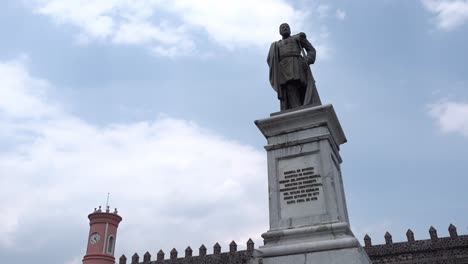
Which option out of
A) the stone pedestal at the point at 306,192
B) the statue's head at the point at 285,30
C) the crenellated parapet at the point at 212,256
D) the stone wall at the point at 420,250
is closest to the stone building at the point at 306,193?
the stone pedestal at the point at 306,192

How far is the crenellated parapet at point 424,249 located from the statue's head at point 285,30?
A: 65.9 feet

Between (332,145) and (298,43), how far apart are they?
1962 mm

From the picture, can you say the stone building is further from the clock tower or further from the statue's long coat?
the clock tower

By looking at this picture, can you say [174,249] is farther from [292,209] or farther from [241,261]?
[292,209]

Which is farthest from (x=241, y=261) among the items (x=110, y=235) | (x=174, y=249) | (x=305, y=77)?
(x=305, y=77)

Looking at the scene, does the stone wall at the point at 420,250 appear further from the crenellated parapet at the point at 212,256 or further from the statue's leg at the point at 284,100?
the statue's leg at the point at 284,100

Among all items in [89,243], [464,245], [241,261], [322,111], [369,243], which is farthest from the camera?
[89,243]

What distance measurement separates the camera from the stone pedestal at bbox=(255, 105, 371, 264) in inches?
213

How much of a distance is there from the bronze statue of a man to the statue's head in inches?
2.3

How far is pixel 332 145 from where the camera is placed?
6457 mm

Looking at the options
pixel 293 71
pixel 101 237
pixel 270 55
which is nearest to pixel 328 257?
pixel 293 71

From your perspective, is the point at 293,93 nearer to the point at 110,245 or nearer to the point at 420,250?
the point at 420,250

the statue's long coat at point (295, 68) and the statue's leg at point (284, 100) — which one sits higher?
the statue's long coat at point (295, 68)

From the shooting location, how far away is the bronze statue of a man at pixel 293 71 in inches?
278
